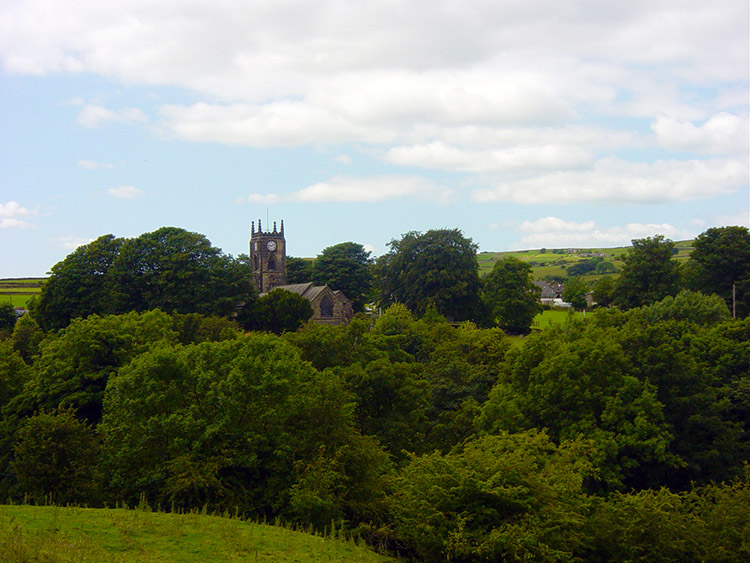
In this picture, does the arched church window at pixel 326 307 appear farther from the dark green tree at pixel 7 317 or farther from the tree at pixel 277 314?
the dark green tree at pixel 7 317

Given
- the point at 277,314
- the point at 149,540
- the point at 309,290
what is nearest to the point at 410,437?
the point at 149,540

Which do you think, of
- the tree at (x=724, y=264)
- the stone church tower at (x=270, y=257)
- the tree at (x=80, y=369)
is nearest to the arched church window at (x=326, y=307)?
the stone church tower at (x=270, y=257)

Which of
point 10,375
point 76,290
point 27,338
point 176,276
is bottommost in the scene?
point 27,338

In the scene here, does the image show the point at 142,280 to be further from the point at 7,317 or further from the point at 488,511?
the point at 488,511

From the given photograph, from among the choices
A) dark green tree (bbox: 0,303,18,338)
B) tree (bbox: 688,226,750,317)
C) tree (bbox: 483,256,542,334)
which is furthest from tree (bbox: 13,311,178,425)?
tree (bbox: 688,226,750,317)

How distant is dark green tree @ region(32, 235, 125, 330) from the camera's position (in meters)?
63.5

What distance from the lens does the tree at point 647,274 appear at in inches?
2954

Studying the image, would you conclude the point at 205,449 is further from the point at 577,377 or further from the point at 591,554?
the point at 577,377

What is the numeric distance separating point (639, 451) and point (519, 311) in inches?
1865

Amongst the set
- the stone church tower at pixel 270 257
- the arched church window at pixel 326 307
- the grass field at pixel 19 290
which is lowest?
the arched church window at pixel 326 307

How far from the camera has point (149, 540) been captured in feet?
56.4

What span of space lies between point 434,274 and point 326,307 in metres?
15.7

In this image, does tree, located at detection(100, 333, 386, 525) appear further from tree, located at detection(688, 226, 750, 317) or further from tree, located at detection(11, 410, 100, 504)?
tree, located at detection(688, 226, 750, 317)

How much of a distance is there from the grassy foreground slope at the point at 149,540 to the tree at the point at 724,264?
6671 centimetres
